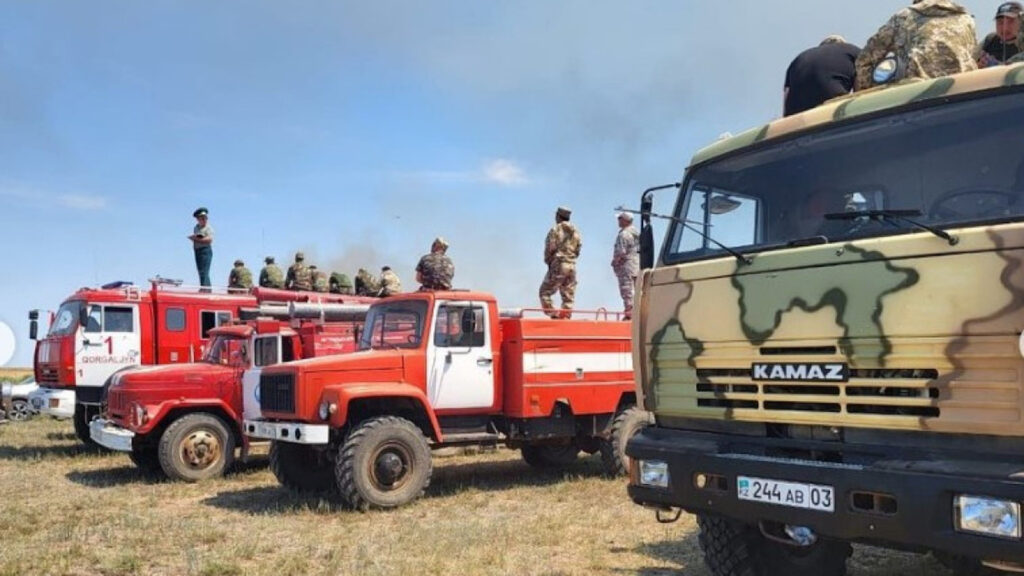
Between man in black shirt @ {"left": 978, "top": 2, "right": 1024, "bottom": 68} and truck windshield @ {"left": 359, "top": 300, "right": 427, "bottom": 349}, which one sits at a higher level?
man in black shirt @ {"left": 978, "top": 2, "right": 1024, "bottom": 68}

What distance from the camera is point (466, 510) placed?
8.23m

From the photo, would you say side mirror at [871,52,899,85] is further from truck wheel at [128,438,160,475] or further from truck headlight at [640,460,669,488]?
truck wheel at [128,438,160,475]

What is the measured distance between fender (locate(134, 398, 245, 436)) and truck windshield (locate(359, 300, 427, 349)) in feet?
7.59

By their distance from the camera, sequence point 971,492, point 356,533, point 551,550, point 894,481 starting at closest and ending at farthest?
1. point 971,492
2. point 894,481
3. point 551,550
4. point 356,533

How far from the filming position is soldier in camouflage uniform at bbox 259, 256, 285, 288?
1834 centimetres

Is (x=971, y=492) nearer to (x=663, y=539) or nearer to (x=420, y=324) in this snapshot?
(x=663, y=539)

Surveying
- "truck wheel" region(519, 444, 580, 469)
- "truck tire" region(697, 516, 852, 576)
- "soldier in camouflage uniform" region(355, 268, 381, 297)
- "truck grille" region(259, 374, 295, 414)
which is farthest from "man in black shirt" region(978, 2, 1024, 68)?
"soldier in camouflage uniform" region(355, 268, 381, 297)

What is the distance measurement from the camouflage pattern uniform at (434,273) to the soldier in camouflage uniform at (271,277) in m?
9.25

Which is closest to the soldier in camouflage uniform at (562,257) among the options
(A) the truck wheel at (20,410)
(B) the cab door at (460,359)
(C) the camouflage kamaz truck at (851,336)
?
(B) the cab door at (460,359)

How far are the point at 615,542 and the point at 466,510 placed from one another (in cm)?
205

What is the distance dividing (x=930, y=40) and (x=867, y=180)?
129 centimetres

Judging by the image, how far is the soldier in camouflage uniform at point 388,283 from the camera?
15.8 m

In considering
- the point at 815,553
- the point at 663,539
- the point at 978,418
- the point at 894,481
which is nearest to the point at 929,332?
the point at 978,418

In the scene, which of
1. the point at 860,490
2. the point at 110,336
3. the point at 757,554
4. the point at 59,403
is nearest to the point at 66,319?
the point at 110,336
